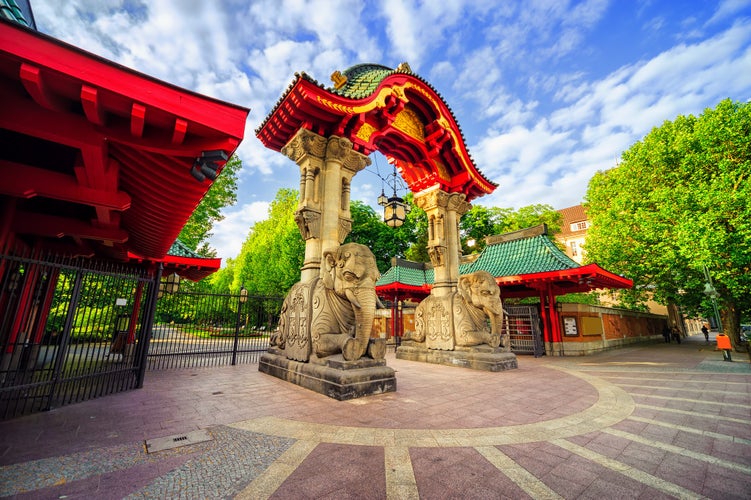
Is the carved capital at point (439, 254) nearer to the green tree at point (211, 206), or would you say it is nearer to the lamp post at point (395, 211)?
the lamp post at point (395, 211)

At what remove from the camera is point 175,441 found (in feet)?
9.66

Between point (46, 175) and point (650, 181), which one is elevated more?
point (650, 181)

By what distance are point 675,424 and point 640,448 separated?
1.35 metres

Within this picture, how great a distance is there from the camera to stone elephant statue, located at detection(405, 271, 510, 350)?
804 centimetres

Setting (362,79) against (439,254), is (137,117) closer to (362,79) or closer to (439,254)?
(362,79)

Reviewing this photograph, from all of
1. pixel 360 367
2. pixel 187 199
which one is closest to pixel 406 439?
pixel 360 367

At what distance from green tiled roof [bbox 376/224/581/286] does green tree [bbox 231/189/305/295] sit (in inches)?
360

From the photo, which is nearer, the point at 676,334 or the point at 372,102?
the point at 372,102

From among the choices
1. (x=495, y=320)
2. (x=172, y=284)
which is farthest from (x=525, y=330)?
(x=172, y=284)

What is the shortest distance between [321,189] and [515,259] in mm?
10374

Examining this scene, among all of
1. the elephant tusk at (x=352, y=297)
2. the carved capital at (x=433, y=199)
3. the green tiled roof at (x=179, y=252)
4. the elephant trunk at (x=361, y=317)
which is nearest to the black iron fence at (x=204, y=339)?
the green tiled roof at (x=179, y=252)

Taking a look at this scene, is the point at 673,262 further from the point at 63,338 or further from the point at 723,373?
the point at 63,338

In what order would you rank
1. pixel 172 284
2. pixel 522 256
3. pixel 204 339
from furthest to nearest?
pixel 522 256
pixel 204 339
pixel 172 284

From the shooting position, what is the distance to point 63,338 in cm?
396
